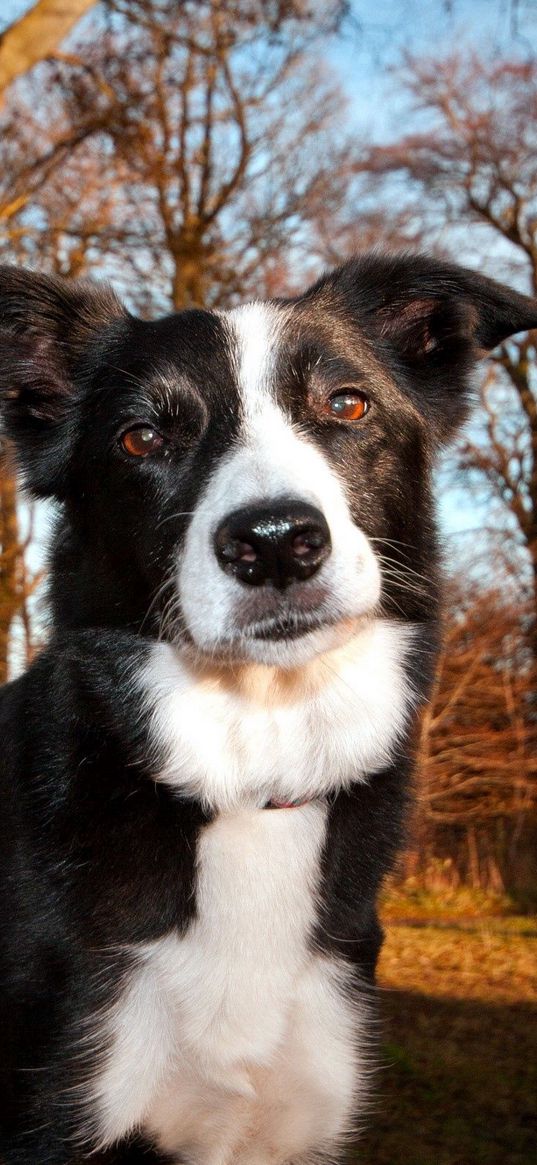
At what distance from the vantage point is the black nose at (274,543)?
80.1 inches

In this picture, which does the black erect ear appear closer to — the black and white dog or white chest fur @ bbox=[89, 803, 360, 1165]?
the black and white dog

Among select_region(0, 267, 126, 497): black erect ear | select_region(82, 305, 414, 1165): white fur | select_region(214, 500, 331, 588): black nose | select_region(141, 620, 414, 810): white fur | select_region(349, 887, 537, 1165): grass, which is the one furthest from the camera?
select_region(349, 887, 537, 1165): grass

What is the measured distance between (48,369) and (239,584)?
1.16m

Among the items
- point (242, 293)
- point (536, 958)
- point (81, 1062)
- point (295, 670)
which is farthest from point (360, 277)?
point (242, 293)

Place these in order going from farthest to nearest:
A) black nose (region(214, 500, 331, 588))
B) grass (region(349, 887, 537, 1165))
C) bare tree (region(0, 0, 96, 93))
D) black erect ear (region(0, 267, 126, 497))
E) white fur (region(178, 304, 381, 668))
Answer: bare tree (region(0, 0, 96, 93)) → grass (region(349, 887, 537, 1165)) → black erect ear (region(0, 267, 126, 497)) → white fur (region(178, 304, 381, 668)) → black nose (region(214, 500, 331, 588))

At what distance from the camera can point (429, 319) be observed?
9.98 feet

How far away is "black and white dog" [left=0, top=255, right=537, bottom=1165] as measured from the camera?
7.48 feet

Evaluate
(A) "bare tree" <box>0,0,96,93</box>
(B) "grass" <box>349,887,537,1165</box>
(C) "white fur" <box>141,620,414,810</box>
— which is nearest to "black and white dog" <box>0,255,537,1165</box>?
(C) "white fur" <box>141,620,414,810</box>

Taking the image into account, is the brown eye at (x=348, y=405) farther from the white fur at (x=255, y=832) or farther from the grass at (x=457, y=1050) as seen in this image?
the grass at (x=457, y=1050)

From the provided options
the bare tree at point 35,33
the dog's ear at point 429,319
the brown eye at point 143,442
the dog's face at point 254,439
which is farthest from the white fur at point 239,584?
the bare tree at point 35,33

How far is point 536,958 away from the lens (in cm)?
668

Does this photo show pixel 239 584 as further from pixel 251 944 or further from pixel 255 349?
pixel 251 944

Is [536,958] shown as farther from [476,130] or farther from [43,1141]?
[476,130]

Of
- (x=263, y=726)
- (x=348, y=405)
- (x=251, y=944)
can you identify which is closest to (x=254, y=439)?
(x=348, y=405)
